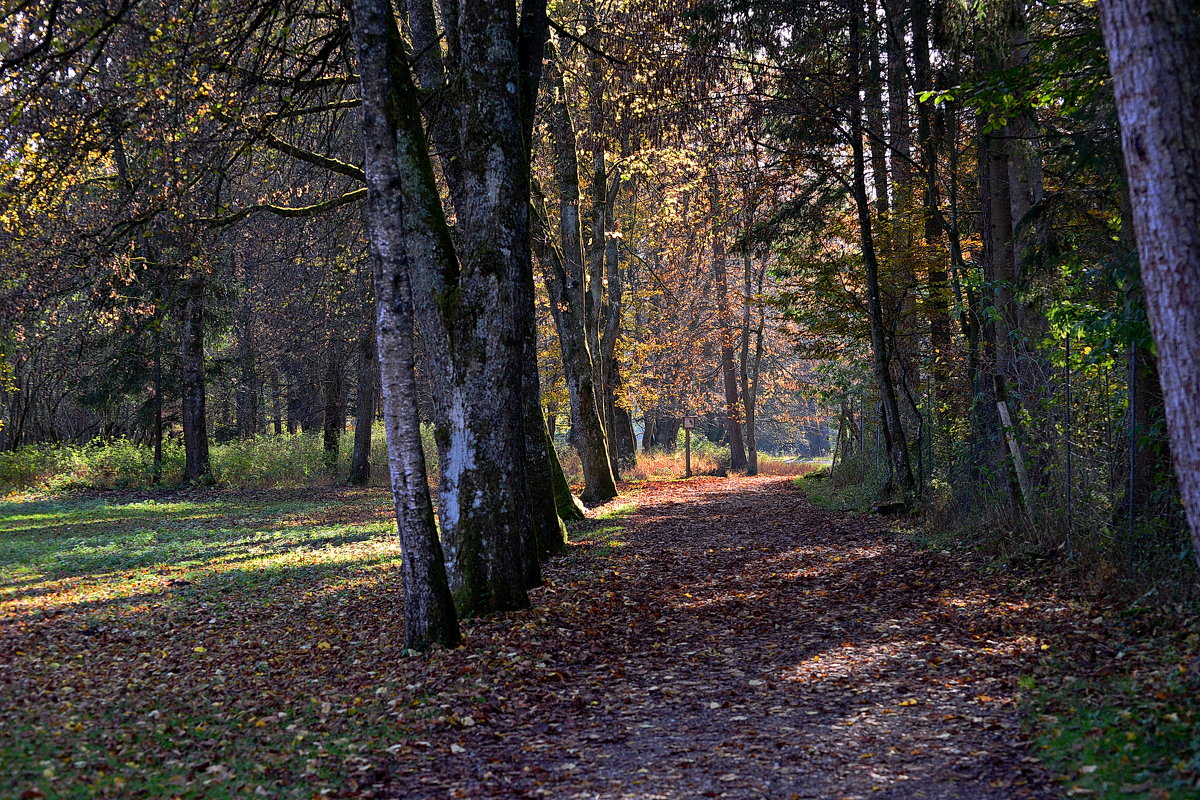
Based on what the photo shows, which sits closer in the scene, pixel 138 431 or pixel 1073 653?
pixel 1073 653

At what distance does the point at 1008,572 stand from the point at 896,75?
7.89m

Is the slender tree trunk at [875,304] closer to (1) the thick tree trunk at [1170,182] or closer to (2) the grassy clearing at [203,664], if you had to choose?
(2) the grassy clearing at [203,664]

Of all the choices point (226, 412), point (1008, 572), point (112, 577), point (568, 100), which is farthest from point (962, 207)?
point (226, 412)

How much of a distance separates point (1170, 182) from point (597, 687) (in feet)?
16.1

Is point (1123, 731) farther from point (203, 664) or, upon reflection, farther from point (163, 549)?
point (163, 549)

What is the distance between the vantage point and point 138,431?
32844 millimetres

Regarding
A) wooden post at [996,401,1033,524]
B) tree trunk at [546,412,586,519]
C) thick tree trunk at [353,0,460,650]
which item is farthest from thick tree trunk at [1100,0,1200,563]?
tree trunk at [546,412,586,519]

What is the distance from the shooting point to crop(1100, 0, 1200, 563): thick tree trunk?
3779 millimetres

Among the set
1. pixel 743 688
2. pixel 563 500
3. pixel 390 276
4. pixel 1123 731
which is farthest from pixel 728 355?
pixel 1123 731

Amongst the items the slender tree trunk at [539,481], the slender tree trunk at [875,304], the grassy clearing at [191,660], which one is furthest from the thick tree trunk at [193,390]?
the slender tree trunk at [875,304]

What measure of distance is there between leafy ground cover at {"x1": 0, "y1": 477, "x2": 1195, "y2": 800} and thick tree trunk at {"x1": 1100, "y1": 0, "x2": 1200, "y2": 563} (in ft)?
5.71

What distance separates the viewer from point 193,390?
22859mm

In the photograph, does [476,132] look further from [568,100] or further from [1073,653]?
[568,100]

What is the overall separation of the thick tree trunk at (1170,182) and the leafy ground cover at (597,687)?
1741 millimetres
